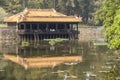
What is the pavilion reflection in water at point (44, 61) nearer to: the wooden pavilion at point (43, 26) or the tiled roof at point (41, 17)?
the wooden pavilion at point (43, 26)

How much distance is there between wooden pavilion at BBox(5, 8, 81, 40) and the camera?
87500mm

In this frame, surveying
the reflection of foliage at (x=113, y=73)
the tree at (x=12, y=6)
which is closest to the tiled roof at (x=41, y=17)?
the tree at (x=12, y=6)

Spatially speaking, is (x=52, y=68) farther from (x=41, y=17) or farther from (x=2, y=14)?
(x=2, y=14)

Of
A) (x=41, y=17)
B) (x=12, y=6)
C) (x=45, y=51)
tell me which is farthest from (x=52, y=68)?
(x=12, y=6)

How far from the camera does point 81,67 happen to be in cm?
4250

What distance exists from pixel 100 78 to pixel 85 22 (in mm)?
96160

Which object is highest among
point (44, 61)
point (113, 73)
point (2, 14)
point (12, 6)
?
point (113, 73)

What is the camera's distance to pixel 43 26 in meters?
91.8

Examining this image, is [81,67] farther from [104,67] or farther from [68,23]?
[68,23]

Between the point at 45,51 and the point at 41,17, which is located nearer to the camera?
the point at 45,51

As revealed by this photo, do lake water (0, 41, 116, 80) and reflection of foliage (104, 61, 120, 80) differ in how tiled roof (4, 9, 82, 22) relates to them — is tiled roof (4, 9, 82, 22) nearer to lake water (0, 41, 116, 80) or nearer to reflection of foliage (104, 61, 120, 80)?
lake water (0, 41, 116, 80)

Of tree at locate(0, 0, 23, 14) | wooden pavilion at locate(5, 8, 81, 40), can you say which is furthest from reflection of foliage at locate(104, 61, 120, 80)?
tree at locate(0, 0, 23, 14)

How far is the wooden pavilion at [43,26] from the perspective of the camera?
8750 centimetres

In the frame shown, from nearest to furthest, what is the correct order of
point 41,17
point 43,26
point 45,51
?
point 45,51, point 41,17, point 43,26
